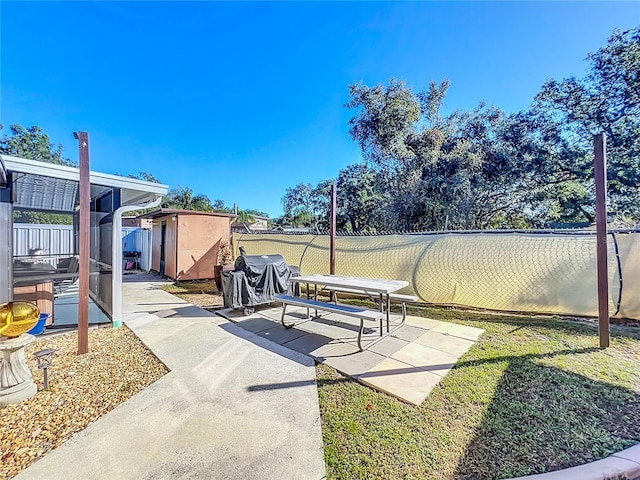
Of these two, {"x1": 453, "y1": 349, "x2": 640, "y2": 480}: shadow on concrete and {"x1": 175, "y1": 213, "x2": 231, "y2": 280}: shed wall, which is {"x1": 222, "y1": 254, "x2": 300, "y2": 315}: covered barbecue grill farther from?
{"x1": 175, "y1": 213, "x2": 231, "y2": 280}: shed wall

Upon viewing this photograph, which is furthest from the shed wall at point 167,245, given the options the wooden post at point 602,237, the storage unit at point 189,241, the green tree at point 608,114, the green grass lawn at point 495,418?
the green tree at point 608,114

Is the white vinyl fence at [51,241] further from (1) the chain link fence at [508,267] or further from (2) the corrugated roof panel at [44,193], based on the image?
(1) the chain link fence at [508,267]

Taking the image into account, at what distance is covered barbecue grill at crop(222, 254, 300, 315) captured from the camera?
516 centimetres

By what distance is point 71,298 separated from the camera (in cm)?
646

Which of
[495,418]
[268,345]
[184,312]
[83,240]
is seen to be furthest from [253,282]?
[495,418]

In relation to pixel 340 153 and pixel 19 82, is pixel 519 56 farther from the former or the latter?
pixel 19 82

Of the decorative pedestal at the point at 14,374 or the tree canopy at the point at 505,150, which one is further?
the tree canopy at the point at 505,150

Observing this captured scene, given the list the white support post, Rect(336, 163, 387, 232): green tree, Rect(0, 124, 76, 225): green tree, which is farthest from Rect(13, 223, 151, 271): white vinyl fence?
Rect(0, 124, 76, 225): green tree

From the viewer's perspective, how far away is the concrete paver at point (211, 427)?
5.47ft

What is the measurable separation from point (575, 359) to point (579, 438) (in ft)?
5.12

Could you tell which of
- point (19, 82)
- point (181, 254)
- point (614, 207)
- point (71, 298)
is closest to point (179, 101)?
point (19, 82)

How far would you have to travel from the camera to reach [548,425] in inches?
79.4

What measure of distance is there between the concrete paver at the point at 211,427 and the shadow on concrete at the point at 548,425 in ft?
3.63

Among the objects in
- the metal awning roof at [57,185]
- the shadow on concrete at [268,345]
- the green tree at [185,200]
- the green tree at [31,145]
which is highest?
the green tree at [31,145]
